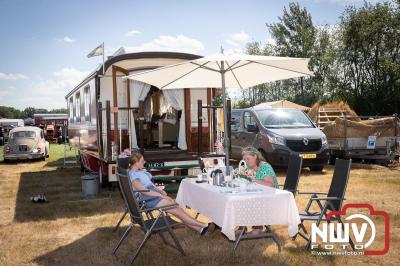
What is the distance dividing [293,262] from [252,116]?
327 inches

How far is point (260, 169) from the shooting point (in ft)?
19.0

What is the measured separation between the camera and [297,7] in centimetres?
4625

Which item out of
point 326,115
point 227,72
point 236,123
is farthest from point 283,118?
point 227,72

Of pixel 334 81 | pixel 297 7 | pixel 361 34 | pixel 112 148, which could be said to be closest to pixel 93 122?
pixel 112 148

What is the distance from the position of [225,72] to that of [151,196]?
280 cm

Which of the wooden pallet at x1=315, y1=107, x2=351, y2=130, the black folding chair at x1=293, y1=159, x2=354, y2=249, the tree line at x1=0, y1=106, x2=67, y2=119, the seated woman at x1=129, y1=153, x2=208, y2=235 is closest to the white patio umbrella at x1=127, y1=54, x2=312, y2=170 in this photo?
the seated woman at x1=129, y1=153, x2=208, y2=235

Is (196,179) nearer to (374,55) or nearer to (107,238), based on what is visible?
(107,238)

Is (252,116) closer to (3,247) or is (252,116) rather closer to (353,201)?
(353,201)

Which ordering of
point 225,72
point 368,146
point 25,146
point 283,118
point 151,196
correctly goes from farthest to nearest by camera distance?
1. point 25,146
2. point 368,146
3. point 283,118
4. point 225,72
5. point 151,196

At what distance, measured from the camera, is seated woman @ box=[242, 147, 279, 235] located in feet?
18.4

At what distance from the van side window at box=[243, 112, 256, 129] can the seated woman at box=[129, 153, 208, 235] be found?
7185 millimetres

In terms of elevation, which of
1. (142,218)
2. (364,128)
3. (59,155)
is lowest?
(59,155)

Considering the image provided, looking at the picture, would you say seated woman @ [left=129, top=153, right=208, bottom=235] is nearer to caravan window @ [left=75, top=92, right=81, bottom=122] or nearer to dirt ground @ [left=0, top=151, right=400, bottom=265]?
dirt ground @ [left=0, top=151, right=400, bottom=265]

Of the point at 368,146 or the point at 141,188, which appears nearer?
the point at 141,188
